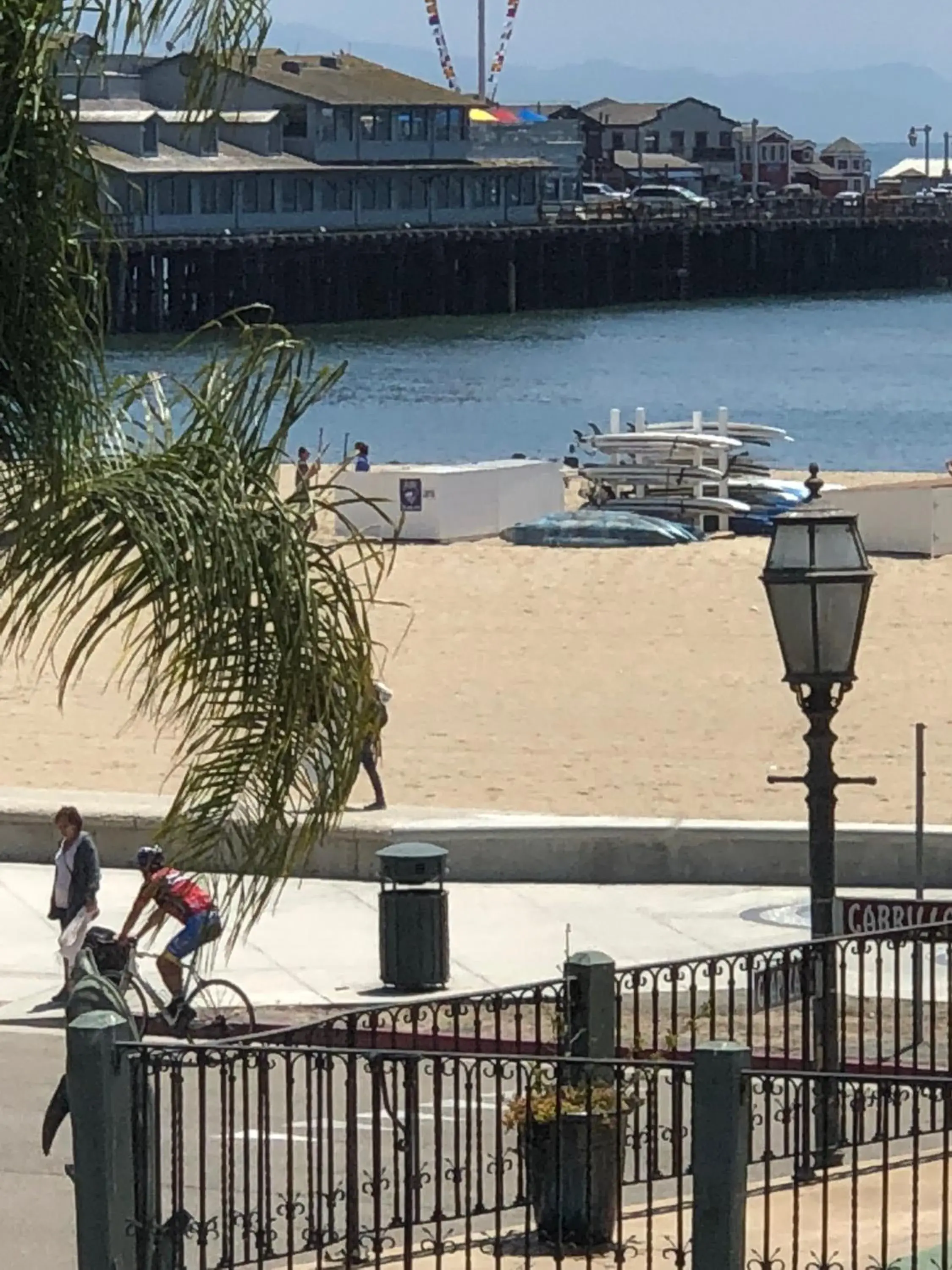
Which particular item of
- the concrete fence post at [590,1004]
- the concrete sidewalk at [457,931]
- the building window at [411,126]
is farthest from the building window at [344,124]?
the concrete fence post at [590,1004]

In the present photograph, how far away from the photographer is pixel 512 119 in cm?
Result: 13912

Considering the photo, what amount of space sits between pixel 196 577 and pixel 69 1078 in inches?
91.7

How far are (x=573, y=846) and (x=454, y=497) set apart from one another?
1979cm

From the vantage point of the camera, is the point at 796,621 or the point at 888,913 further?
the point at 888,913

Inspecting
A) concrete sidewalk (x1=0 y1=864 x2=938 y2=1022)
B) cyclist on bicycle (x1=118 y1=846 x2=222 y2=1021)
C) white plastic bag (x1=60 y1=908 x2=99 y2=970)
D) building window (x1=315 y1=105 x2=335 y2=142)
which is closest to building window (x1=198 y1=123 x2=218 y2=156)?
cyclist on bicycle (x1=118 y1=846 x2=222 y2=1021)

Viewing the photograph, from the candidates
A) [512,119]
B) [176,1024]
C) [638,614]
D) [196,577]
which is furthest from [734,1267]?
[512,119]

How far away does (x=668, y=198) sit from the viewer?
480 feet

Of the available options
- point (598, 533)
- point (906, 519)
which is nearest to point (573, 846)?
point (906, 519)

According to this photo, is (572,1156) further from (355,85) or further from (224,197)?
(355,85)

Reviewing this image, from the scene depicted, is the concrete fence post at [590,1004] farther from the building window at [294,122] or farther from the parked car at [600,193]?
the parked car at [600,193]

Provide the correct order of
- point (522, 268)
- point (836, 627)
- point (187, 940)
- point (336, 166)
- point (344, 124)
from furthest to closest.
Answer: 1. point (522, 268)
2. point (336, 166)
3. point (344, 124)
4. point (187, 940)
5. point (836, 627)

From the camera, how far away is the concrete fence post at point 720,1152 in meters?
7.02

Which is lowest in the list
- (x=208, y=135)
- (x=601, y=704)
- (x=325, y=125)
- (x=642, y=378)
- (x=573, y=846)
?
(x=642, y=378)

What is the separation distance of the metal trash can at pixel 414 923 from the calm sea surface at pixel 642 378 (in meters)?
33.4
